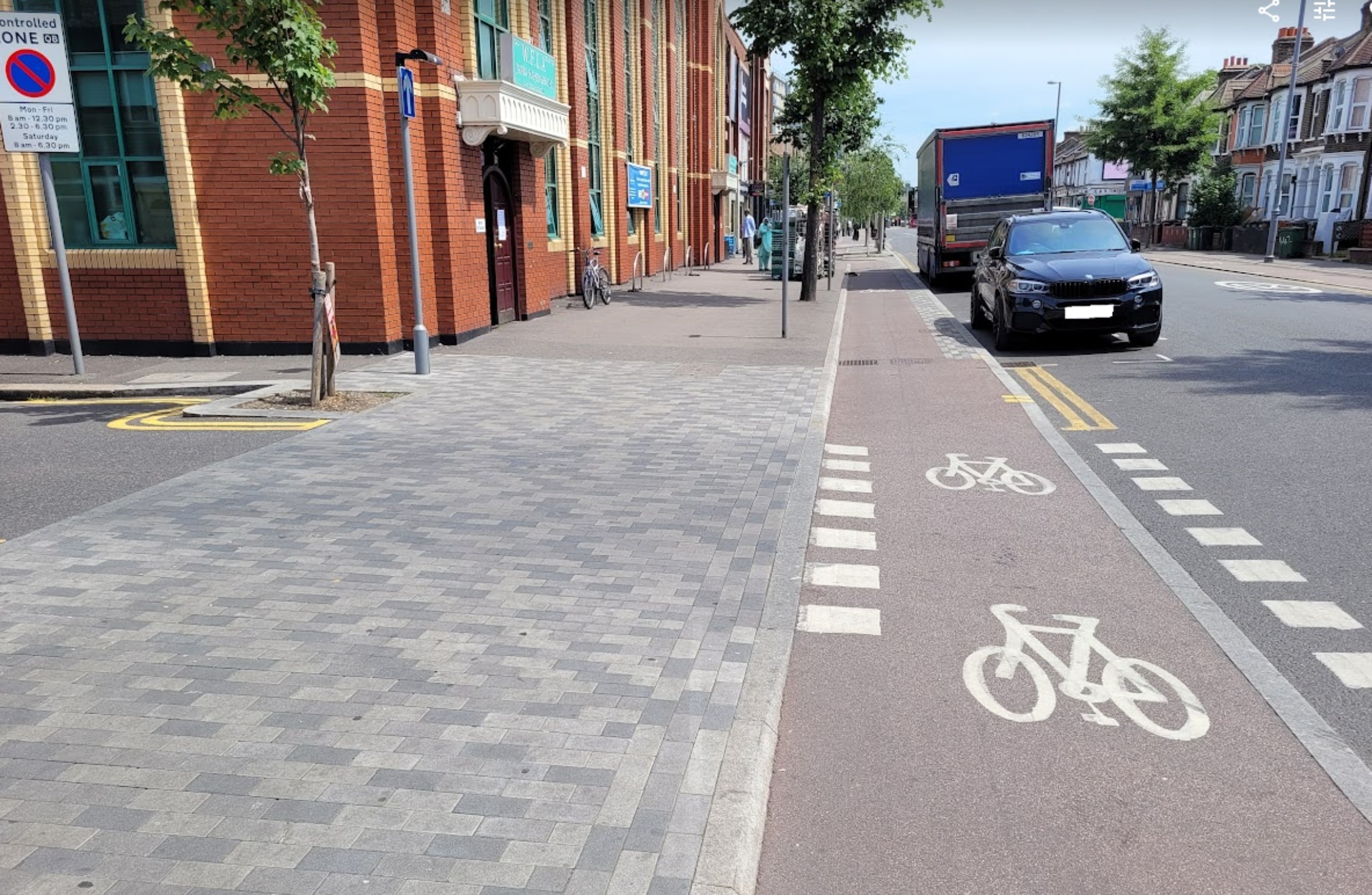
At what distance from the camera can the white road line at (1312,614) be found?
4.50 meters

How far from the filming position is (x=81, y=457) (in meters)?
7.98

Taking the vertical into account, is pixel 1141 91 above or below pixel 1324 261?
above

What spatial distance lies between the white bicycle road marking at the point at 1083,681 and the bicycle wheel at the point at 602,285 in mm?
17568

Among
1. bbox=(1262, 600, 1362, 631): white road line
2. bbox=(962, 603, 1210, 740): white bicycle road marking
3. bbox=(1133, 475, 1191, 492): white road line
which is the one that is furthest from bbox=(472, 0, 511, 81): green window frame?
bbox=(1262, 600, 1362, 631): white road line

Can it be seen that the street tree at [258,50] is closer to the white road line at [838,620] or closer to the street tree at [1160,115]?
the white road line at [838,620]

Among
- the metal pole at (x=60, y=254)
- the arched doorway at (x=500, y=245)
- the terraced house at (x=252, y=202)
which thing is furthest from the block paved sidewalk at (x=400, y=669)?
the arched doorway at (x=500, y=245)

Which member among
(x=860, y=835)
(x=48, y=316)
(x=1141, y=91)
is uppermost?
(x=1141, y=91)

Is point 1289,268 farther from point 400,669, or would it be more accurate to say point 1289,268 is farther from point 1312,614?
point 400,669

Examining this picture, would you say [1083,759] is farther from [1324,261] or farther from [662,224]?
[1324,261]

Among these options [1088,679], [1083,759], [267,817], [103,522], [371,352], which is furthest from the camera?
[371,352]

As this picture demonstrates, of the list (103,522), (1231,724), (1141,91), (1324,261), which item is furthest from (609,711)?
(1141,91)

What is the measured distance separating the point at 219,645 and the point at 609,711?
182cm

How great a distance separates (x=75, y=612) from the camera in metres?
4.53

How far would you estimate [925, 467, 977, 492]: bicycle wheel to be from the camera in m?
7.04
